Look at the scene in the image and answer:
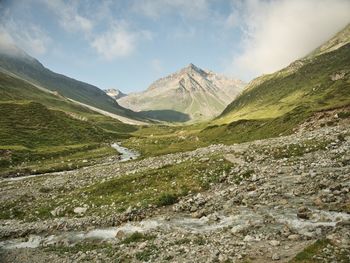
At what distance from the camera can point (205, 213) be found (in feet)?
104

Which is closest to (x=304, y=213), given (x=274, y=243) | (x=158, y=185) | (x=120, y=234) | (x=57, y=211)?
(x=274, y=243)

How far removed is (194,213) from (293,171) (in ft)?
42.9

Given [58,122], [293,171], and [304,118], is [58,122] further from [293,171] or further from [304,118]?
[293,171]

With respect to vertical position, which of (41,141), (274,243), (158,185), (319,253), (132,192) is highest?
(319,253)

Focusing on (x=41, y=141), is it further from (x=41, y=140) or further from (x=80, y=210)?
(x=80, y=210)

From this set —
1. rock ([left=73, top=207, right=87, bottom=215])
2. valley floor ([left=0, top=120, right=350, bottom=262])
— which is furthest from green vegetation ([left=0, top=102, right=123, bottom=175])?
rock ([left=73, top=207, right=87, bottom=215])

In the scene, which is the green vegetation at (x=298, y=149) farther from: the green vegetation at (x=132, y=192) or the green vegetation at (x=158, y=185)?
the green vegetation at (x=132, y=192)

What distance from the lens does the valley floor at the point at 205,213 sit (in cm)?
2278

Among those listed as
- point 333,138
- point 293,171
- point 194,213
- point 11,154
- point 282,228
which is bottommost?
point 11,154

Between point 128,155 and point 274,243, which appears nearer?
point 274,243

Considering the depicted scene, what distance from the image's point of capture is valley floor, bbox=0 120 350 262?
22.8 metres

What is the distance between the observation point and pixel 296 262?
60.3 ft

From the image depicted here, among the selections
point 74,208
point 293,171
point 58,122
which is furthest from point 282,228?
point 58,122

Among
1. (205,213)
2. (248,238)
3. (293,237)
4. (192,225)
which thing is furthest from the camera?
(205,213)
